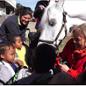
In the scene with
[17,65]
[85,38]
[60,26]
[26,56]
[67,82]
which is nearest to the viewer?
[67,82]

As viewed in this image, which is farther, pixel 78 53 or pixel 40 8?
pixel 40 8

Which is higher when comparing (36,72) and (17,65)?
(36,72)

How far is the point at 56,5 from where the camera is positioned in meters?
3.86

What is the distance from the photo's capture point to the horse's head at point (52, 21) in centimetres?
373

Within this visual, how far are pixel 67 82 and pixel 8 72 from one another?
1.56m

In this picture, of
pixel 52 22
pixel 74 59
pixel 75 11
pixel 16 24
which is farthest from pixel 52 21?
pixel 16 24

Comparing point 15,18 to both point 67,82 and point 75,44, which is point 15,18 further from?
point 67,82

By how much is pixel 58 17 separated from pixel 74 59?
511 millimetres

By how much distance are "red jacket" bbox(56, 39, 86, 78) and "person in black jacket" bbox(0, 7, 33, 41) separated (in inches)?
46.3

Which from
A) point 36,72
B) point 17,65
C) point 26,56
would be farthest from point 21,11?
point 36,72

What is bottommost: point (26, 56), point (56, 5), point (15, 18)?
point (26, 56)

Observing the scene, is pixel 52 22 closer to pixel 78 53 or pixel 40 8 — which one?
pixel 40 8

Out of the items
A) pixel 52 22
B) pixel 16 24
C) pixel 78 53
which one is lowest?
pixel 16 24

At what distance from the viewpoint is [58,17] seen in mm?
3822
